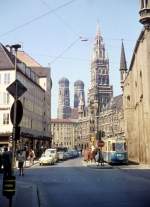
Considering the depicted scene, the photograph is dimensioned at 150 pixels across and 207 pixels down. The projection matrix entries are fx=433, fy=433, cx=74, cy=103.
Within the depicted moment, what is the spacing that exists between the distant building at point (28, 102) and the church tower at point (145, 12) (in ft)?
68.3

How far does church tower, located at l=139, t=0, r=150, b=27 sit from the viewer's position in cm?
5050

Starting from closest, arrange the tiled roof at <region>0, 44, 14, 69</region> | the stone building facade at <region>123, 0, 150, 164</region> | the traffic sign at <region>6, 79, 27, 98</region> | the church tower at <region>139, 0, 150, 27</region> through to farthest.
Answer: the traffic sign at <region>6, 79, 27, 98</region>
the stone building facade at <region>123, 0, 150, 164</region>
the church tower at <region>139, 0, 150, 27</region>
the tiled roof at <region>0, 44, 14, 69</region>

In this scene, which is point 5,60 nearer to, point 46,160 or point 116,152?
point 46,160

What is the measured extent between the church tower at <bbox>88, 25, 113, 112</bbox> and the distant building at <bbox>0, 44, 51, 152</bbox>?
8726 centimetres

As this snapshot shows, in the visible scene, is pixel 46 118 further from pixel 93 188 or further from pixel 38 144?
pixel 93 188

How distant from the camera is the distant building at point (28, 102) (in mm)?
61531

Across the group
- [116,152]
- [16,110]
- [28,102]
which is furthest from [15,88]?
[28,102]

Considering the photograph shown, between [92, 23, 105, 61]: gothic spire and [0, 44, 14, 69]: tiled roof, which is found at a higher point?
[92, 23, 105, 61]: gothic spire

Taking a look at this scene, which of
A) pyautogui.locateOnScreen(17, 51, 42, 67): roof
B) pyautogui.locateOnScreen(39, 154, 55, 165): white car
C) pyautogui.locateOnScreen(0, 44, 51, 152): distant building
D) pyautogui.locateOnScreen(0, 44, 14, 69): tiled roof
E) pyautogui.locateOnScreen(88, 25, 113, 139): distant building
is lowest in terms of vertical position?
pyautogui.locateOnScreen(39, 154, 55, 165): white car

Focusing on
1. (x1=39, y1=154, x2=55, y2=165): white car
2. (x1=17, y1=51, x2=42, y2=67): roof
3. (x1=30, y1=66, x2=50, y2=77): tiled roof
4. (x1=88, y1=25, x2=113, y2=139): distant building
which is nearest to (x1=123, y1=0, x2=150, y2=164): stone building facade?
(x1=39, y1=154, x2=55, y2=165): white car

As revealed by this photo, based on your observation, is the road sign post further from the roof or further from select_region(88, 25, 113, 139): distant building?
→ select_region(88, 25, 113, 139): distant building

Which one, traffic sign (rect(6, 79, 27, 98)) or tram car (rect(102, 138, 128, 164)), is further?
tram car (rect(102, 138, 128, 164))

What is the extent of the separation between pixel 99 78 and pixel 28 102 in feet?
391

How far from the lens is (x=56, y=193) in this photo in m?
17.2
